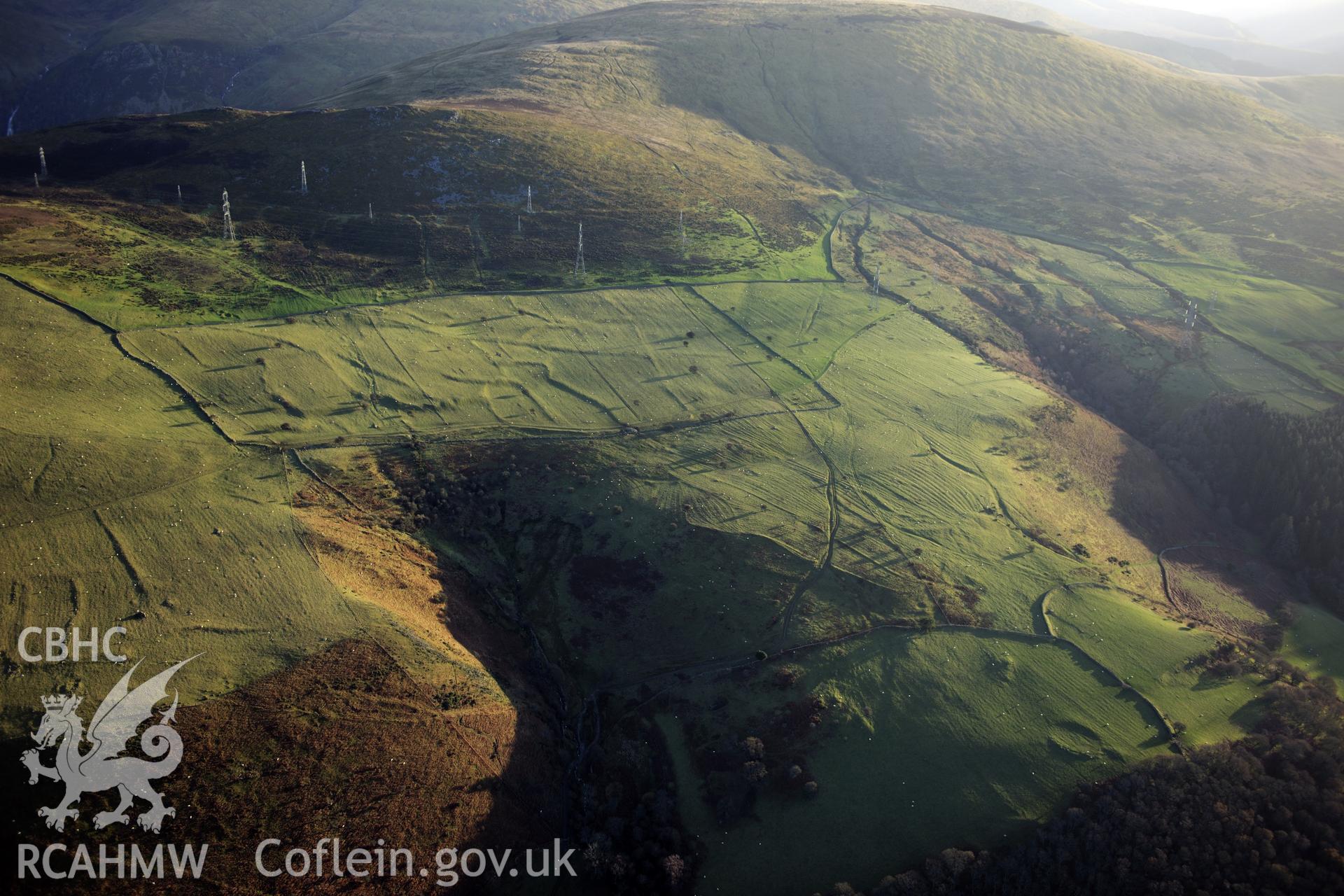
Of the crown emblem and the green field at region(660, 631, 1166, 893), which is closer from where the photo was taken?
the crown emblem

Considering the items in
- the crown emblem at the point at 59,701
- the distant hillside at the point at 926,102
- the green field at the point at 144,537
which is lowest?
the crown emblem at the point at 59,701

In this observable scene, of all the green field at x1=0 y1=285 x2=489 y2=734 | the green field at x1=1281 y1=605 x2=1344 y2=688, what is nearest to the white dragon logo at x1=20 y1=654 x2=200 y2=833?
the green field at x1=0 y1=285 x2=489 y2=734

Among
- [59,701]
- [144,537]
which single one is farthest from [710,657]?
[144,537]

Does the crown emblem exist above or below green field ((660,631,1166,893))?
above

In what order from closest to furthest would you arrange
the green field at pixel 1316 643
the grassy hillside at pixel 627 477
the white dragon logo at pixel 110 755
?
the white dragon logo at pixel 110 755
the grassy hillside at pixel 627 477
the green field at pixel 1316 643

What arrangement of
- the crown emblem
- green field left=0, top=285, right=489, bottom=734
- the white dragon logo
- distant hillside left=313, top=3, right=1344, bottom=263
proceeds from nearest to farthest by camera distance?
the white dragon logo, the crown emblem, green field left=0, top=285, right=489, bottom=734, distant hillside left=313, top=3, right=1344, bottom=263

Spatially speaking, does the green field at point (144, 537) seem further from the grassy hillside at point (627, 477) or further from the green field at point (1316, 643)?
the green field at point (1316, 643)

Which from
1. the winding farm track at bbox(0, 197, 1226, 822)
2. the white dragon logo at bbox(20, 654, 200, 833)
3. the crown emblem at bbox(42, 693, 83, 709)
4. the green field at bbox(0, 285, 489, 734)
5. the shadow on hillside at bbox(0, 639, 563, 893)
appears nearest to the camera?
the white dragon logo at bbox(20, 654, 200, 833)

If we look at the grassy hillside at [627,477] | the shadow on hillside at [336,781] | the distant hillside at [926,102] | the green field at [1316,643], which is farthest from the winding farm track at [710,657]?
the distant hillside at [926,102]

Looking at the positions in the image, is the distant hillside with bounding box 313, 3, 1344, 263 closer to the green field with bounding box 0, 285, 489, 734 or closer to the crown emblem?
the green field with bounding box 0, 285, 489, 734
